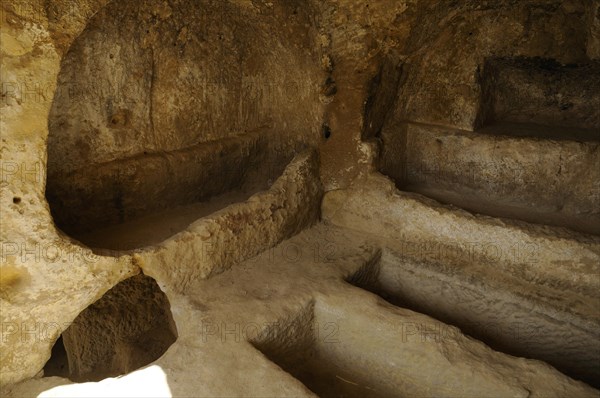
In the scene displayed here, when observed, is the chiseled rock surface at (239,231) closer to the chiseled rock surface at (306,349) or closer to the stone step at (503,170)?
the chiseled rock surface at (306,349)

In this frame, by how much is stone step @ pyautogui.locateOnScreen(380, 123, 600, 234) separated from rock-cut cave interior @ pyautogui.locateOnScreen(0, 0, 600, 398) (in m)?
0.02

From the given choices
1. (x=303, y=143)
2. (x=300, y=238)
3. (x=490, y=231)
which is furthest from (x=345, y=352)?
(x=303, y=143)

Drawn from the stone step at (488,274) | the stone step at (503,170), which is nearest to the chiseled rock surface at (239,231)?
the stone step at (488,274)

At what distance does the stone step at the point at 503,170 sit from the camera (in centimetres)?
417

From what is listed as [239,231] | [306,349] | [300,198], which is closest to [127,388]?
[306,349]

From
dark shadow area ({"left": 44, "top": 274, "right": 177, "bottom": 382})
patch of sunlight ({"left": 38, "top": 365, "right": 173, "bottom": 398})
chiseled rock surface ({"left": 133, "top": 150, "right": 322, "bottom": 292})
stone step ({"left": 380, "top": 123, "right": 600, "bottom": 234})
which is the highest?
stone step ({"left": 380, "top": 123, "right": 600, "bottom": 234})

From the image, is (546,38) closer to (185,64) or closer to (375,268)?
(375,268)

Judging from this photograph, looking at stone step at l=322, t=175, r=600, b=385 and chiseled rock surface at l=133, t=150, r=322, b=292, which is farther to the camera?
stone step at l=322, t=175, r=600, b=385

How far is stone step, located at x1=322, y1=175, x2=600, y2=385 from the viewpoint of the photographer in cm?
340

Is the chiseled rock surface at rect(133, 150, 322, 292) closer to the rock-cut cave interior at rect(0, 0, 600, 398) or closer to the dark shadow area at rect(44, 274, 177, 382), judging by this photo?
the rock-cut cave interior at rect(0, 0, 600, 398)

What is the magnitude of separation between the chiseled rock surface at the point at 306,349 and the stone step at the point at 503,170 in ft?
4.72

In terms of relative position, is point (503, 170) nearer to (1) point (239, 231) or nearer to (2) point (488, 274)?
(2) point (488, 274)

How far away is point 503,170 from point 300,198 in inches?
78.9

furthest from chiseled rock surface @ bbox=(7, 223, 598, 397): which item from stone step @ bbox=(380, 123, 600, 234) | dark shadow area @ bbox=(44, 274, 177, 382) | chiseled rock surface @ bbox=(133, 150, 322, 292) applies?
stone step @ bbox=(380, 123, 600, 234)
